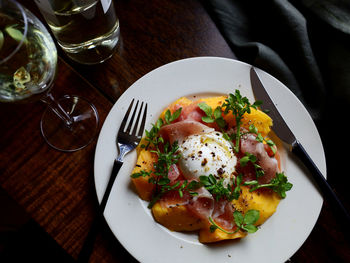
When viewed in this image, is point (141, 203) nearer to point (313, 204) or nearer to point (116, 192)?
point (116, 192)

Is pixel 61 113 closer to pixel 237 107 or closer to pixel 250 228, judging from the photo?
pixel 237 107

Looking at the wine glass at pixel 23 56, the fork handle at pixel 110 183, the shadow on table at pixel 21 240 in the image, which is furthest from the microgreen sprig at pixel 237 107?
the shadow on table at pixel 21 240

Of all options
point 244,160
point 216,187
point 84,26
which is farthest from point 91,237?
point 84,26

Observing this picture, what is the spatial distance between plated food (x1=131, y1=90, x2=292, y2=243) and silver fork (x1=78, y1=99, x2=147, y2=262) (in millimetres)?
38

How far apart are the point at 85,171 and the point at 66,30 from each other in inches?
17.3

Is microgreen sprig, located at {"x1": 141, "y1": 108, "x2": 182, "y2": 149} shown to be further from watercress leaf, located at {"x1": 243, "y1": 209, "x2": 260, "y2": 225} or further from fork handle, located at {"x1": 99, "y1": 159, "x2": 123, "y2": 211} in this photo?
watercress leaf, located at {"x1": 243, "y1": 209, "x2": 260, "y2": 225}

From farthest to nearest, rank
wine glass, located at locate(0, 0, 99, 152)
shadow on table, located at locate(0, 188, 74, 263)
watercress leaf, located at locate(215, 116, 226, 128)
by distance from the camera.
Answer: shadow on table, located at locate(0, 188, 74, 263)
watercress leaf, located at locate(215, 116, 226, 128)
wine glass, located at locate(0, 0, 99, 152)

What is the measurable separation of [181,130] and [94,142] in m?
0.30

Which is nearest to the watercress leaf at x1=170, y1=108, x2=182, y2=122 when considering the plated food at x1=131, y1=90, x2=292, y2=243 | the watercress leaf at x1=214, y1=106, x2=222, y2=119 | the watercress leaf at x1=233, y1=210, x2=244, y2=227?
the plated food at x1=131, y1=90, x2=292, y2=243

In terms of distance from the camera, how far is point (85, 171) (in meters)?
1.11

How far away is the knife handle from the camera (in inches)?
40.9

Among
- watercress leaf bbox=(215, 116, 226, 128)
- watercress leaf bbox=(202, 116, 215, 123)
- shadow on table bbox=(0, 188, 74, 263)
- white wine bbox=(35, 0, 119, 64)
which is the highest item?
white wine bbox=(35, 0, 119, 64)

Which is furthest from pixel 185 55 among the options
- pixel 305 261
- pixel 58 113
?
pixel 305 261

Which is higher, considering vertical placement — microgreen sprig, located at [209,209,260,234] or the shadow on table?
microgreen sprig, located at [209,209,260,234]
